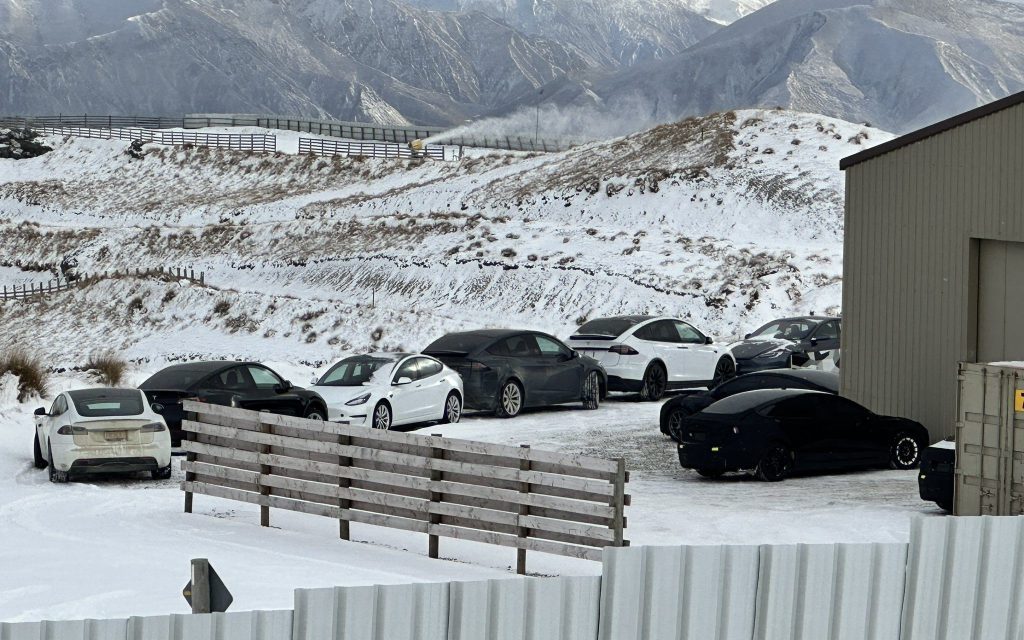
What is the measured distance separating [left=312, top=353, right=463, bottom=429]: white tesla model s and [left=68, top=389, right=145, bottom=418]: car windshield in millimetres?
3891

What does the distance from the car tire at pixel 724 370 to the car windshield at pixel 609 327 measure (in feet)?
5.65

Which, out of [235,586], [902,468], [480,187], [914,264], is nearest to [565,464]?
[235,586]

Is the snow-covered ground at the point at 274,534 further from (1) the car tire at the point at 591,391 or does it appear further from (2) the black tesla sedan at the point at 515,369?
(1) the car tire at the point at 591,391

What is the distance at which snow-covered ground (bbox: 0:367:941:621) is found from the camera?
39.9 ft

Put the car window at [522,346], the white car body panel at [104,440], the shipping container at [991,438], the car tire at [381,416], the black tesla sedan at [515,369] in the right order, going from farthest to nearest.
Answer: the car window at [522,346] → the black tesla sedan at [515,369] → the car tire at [381,416] → the white car body panel at [104,440] → the shipping container at [991,438]

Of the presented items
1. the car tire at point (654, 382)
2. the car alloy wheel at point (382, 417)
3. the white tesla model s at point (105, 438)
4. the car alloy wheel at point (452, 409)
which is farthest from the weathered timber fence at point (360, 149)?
the white tesla model s at point (105, 438)

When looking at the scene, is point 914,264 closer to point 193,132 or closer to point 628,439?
point 628,439

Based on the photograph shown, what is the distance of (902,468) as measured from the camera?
19953mm

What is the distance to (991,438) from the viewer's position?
14.9m

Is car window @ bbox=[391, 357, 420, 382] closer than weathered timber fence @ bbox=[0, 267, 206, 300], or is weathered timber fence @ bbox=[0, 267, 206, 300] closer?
car window @ bbox=[391, 357, 420, 382]

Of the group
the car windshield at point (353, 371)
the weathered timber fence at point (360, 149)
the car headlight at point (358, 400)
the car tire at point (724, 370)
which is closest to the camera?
the car headlight at point (358, 400)

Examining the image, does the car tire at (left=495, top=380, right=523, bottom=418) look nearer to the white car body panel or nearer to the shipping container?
the white car body panel

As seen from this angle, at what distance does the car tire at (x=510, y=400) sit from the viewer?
24406 mm

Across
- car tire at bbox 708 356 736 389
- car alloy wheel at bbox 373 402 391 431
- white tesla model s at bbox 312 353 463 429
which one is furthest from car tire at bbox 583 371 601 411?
car alloy wheel at bbox 373 402 391 431
